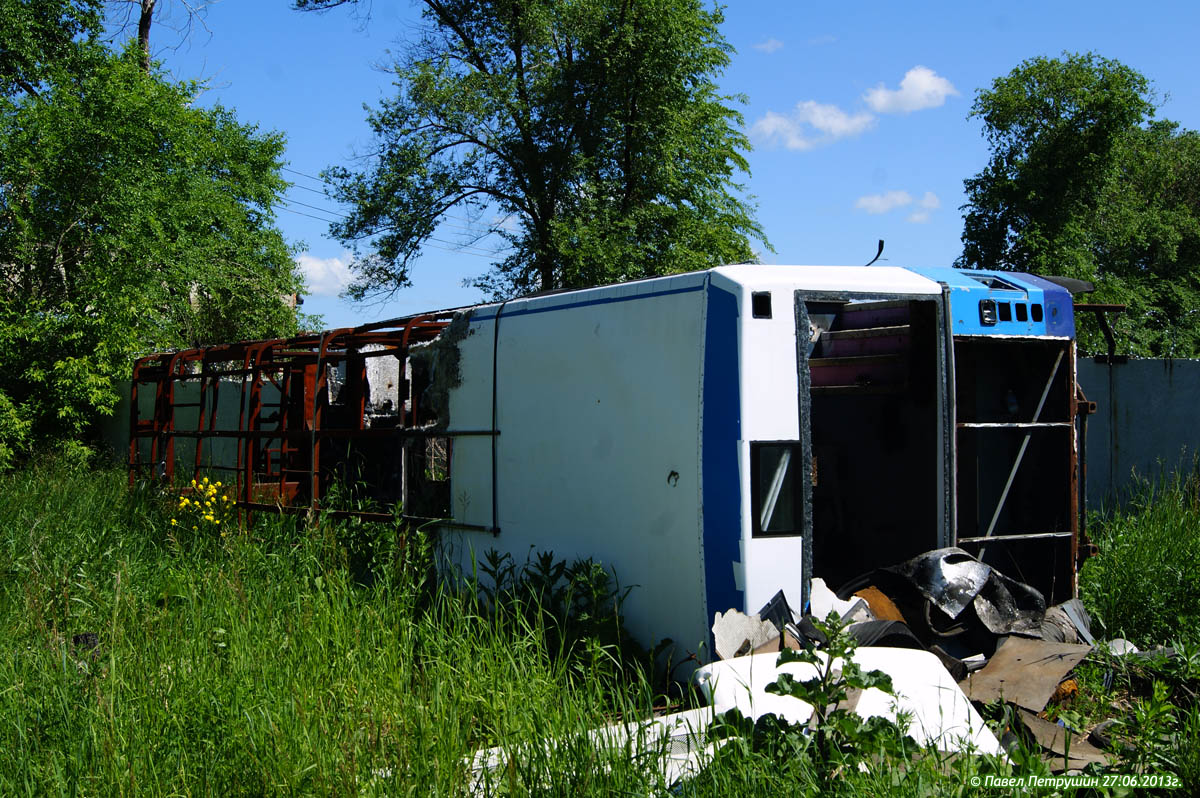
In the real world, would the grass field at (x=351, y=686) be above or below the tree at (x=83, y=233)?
below

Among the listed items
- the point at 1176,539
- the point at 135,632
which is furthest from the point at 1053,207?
the point at 135,632

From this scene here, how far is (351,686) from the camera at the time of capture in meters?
4.17

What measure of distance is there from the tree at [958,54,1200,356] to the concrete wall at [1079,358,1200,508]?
39.1ft

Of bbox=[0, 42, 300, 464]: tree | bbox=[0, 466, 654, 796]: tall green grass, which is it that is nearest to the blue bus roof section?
bbox=[0, 466, 654, 796]: tall green grass

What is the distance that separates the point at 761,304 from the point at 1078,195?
24348mm

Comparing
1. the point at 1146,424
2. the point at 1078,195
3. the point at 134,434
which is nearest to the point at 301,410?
the point at 134,434

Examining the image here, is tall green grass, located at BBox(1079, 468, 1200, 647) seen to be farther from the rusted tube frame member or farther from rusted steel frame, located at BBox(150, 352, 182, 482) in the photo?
rusted steel frame, located at BBox(150, 352, 182, 482)

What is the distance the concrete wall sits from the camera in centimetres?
1033

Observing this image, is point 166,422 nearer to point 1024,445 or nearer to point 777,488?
point 777,488

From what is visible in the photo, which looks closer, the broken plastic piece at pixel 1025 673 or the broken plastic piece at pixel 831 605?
the broken plastic piece at pixel 1025 673

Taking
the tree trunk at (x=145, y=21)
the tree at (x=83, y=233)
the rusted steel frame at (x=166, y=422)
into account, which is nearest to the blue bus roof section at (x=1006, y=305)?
the rusted steel frame at (x=166, y=422)

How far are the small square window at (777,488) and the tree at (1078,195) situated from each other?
1910cm

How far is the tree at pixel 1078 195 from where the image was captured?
79.5 feet

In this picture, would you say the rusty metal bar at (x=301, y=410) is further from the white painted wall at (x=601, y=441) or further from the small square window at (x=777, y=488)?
the small square window at (x=777, y=488)
